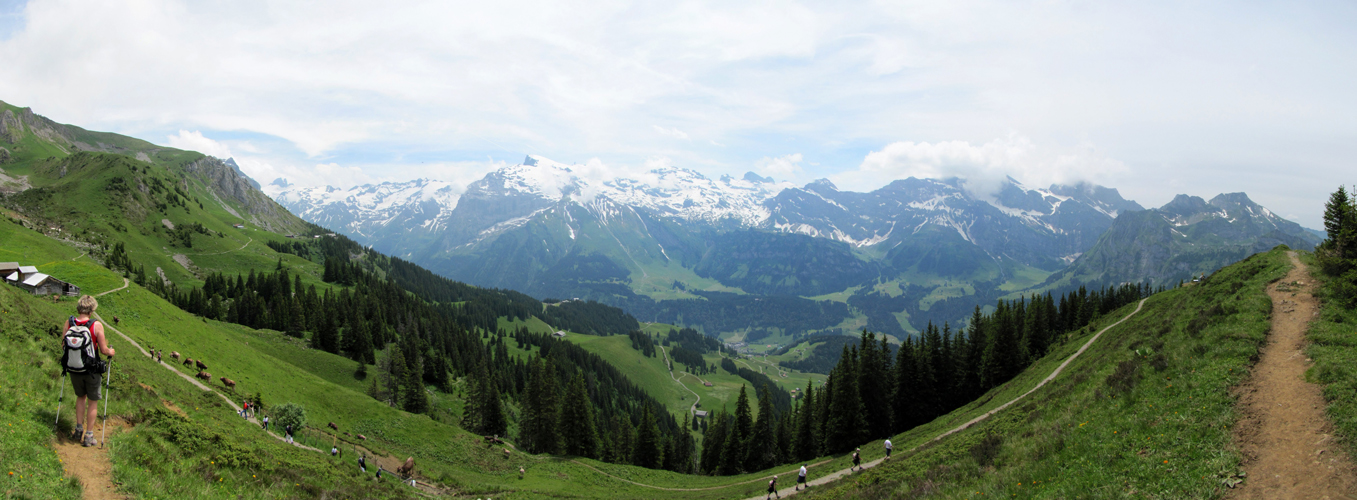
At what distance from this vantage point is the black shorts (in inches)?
595

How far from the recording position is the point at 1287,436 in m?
19.6

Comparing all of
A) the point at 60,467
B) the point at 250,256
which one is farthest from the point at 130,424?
the point at 250,256

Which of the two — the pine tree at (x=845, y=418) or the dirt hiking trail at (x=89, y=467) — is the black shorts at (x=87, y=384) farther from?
the pine tree at (x=845, y=418)

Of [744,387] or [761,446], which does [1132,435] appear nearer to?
[761,446]

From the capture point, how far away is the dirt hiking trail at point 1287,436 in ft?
56.4

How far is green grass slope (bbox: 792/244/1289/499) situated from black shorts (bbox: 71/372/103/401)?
3205 centimetres

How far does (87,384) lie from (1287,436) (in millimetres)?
41018

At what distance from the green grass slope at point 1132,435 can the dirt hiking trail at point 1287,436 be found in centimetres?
54

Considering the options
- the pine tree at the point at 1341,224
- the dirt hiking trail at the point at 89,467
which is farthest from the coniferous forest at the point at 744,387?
the dirt hiking trail at the point at 89,467

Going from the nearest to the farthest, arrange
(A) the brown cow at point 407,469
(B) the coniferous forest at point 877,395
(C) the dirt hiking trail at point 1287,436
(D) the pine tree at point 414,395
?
(C) the dirt hiking trail at point 1287,436 → (A) the brown cow at point 407,469 → (B) the coniferous forest at point 877,395 → (D) the pine tree at point 414,395

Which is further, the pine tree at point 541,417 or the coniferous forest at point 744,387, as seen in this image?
the pine tree at point 541,417

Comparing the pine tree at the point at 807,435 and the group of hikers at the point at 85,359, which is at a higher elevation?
the group of hikers at the point at 85,359

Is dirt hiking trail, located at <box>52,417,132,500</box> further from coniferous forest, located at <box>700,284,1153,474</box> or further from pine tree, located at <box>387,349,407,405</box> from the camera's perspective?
pine tree, located at <box>387,349,407,405</box>

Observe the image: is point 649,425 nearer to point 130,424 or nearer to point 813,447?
point 813,447
